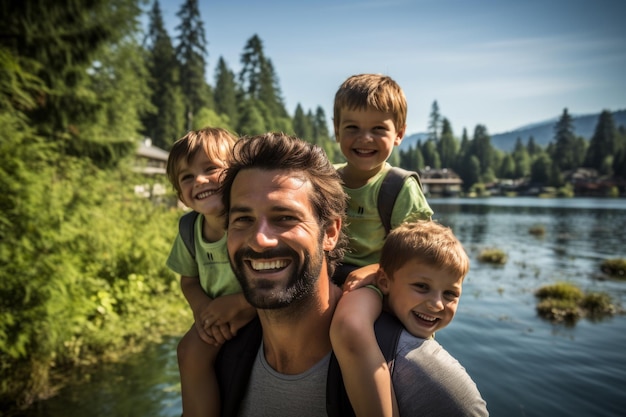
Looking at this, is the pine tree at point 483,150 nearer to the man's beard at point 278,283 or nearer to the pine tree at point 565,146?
the pine tree at point 565,146

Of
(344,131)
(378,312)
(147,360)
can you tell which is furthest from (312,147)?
(147,360)

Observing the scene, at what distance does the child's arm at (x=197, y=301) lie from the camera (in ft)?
7.05

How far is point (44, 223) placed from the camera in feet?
18.6

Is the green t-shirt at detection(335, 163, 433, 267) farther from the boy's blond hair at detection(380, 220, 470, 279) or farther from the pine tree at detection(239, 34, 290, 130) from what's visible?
the pine tree at detection(239, 34, 290, 130)

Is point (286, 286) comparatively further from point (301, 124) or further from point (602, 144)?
point (602, 144)

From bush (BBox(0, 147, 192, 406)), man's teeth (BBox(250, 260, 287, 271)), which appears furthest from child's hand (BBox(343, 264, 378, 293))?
bush (BBox(0, 147, 192, 406))

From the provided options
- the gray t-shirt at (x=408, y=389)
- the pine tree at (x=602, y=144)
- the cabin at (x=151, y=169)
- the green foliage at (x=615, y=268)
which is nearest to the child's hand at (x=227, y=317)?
the gray t-shirt at (x=408, y=389)

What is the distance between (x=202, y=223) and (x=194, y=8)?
48604 mm

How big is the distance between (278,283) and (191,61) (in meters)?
48.9

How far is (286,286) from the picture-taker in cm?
182

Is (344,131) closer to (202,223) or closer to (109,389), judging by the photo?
(202,223)

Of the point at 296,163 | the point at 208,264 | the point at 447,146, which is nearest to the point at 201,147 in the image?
the point at 208,264

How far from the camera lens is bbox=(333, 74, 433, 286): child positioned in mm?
2377

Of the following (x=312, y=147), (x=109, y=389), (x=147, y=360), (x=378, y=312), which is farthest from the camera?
(x=147, y=360)
